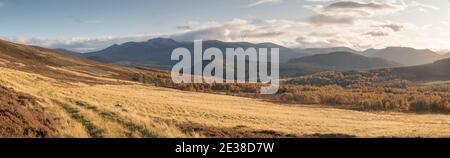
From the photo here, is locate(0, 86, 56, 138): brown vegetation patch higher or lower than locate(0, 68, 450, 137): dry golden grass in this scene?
higher

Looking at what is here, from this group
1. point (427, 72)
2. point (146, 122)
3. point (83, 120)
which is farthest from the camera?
point (427, 72)

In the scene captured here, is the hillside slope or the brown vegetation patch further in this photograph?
the hillside slope

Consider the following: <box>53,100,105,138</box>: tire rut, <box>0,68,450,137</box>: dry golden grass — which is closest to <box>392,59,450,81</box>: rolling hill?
<box>0,68,450,137</box>: dry golden grass

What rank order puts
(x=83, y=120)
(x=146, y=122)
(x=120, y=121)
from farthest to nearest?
(x=120, y=121) → (x=83, y=120) → (x=146, y=122)

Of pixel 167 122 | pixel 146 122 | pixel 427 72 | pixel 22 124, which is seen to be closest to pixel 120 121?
pixel 146 122

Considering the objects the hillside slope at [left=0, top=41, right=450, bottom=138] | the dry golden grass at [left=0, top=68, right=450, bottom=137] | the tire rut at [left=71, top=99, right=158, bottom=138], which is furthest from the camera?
the dry golden grass at [left=0, top=68, right=450, bottom=137]

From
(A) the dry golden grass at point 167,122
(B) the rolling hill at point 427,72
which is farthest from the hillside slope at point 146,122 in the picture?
(B) the rolling hill at point 427,72

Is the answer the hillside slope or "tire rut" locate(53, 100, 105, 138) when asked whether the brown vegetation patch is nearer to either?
the hillside slope

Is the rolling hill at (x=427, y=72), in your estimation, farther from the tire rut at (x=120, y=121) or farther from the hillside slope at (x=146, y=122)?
the tire rut at (x=120, y=121)

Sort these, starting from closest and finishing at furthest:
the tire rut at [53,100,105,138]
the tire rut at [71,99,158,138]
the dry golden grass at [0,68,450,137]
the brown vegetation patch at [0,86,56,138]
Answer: the brown vegetation patch at [0,86,56,138]
the tire rut at [53,100,105,138]
the tire rut at [71,99,158,138]
the dry golden grass at [0,68,450,137]

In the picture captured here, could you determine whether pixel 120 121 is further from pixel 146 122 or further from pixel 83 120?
pixel 83 120

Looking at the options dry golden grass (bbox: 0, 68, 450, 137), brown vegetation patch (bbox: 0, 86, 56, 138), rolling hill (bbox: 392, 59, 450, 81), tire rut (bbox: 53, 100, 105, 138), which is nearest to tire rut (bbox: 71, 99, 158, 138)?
dry golden grass (bbox: 0, 68, 450, 137)

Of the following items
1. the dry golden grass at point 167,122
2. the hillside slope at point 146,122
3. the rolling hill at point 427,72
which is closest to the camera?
the hillside slope at point 146,122
